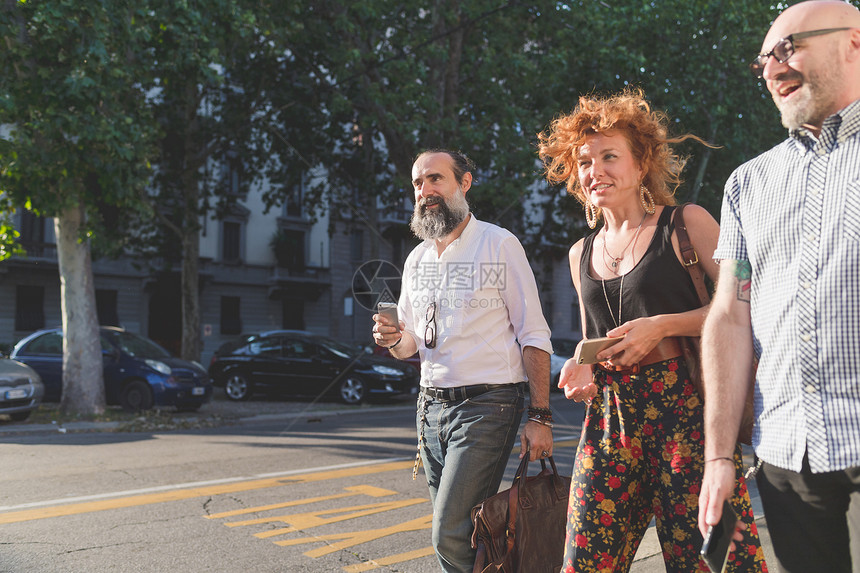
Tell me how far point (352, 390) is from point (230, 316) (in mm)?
20203

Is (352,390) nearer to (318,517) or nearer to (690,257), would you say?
(318,517)

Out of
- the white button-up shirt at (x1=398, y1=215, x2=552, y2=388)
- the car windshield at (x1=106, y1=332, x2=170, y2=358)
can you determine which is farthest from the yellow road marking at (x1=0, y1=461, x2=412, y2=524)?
the car windshield at (x1=106, y1=332, x2=170, y2=358)

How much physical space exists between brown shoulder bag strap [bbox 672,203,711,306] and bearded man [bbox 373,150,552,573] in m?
0.79

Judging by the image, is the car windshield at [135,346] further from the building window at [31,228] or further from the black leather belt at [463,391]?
the building window at [31,228]

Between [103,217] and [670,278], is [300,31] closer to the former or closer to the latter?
[103,217]

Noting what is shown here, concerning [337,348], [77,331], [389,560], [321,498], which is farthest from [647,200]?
[337,348]

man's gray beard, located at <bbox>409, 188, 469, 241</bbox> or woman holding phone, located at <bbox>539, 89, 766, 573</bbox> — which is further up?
man's gray beard, located at <bbox>409, 188, 469, 241</bbox>

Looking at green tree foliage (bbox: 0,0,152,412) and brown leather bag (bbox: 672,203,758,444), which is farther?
green tree foliage (bbox: 0,0,152,412)

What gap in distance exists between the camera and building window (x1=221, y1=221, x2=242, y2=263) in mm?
35344

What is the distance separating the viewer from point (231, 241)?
117 ft

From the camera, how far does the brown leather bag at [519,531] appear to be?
9.48ft

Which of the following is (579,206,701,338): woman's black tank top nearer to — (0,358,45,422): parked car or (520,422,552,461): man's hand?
(520,422,552,461): man's hand

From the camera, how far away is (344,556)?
191 inches

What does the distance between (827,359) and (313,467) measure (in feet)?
23.1
